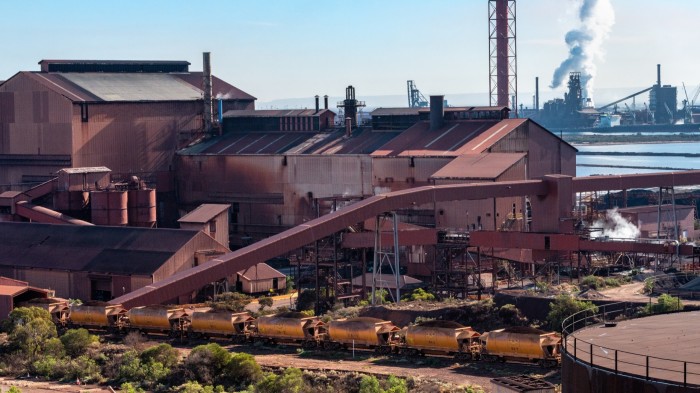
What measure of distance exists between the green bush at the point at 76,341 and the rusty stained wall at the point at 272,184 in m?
31.8

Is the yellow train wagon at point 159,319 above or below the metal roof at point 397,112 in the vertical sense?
below

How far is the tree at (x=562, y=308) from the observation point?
1612 inches

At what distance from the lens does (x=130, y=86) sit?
286 feet

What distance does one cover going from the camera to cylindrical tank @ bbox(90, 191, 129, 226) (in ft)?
232

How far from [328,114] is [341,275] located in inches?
917

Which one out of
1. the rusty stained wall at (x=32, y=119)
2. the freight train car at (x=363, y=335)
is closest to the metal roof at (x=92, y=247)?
the rusty stained wall at (x=32, y=119)

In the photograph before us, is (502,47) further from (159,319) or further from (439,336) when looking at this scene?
(439,336)

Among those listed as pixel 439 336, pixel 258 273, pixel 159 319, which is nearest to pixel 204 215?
pixel 258 273

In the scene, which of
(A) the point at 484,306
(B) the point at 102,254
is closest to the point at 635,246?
(A) the point at 484,306

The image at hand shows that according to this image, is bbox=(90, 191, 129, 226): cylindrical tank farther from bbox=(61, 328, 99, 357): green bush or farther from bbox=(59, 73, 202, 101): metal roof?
bbox=(61, 328, 99, 357): green bush

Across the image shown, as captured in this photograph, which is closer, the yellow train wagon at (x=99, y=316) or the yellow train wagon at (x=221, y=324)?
the yellow train wagon at (x=221, y=324)

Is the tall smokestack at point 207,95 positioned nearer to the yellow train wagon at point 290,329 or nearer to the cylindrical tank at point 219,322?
the cylindrical tank at point 219,322

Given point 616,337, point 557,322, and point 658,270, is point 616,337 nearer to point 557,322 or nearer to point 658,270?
point 557,322

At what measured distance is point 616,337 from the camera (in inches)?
862
